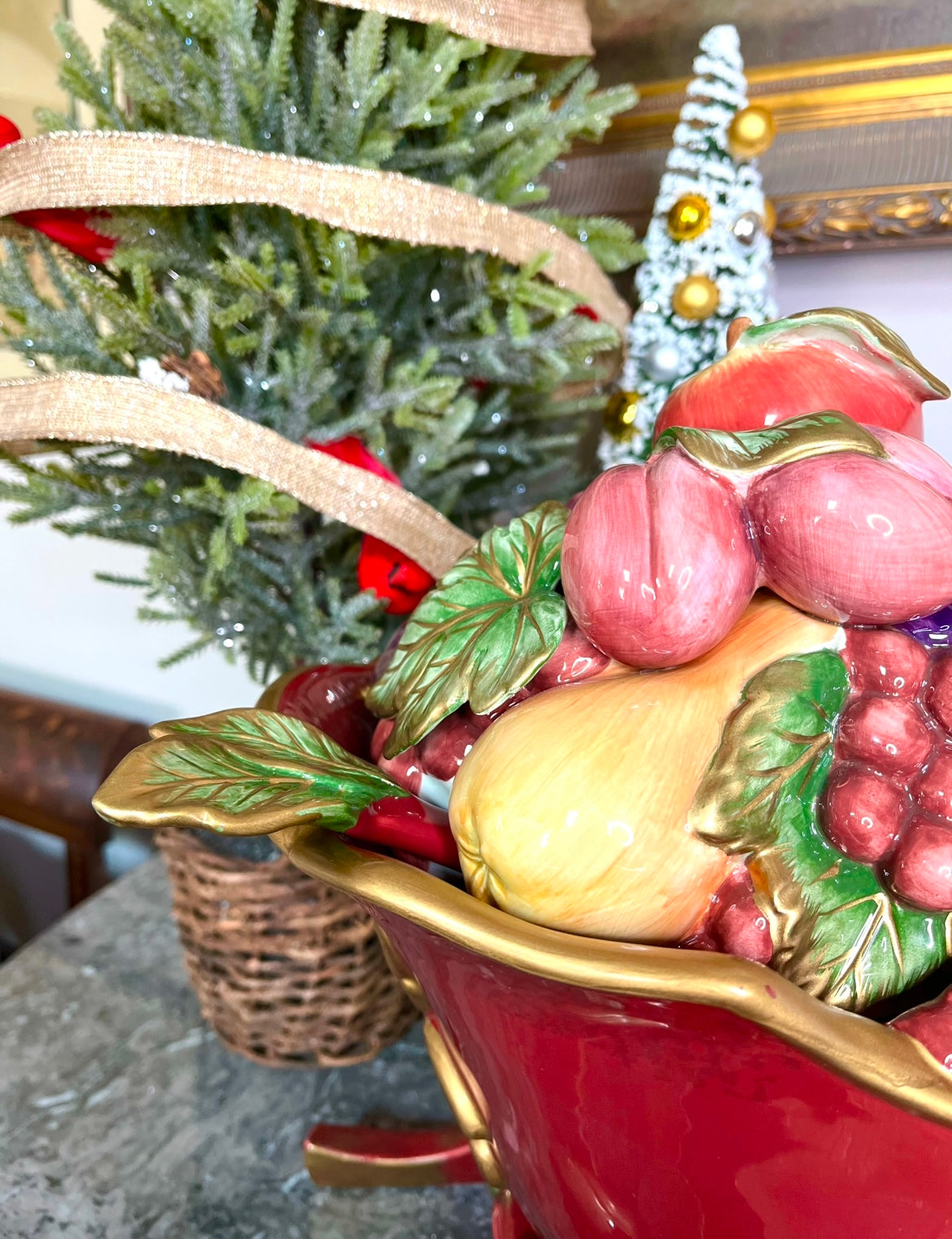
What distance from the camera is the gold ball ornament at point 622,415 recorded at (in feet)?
1.78

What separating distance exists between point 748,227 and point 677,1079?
45 cm

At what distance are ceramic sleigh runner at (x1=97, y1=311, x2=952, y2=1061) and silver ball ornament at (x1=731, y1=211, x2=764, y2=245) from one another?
1.02 feet

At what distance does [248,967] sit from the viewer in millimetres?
545

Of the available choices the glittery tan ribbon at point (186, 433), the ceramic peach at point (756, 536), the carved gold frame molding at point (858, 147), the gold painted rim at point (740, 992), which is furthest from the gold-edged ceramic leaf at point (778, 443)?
the carved gold frame molding at point (858, 147)

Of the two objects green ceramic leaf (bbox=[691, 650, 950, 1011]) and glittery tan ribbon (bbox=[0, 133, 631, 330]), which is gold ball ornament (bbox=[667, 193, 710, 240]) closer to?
glittery tan ribbon (bbox=[0, 133, 631, 330])

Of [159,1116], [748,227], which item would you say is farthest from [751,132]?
[159,1116]

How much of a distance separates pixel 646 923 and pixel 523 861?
34 mm

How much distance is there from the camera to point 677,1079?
0.67 ft

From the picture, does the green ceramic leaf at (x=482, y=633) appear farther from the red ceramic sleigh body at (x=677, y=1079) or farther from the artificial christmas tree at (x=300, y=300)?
the artificial christmas tree at (x=300, y=300)

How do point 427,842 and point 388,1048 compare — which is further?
point 388,1048

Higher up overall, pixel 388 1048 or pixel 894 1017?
pixel 894 1017

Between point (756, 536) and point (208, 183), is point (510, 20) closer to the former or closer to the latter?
point (208, 183)

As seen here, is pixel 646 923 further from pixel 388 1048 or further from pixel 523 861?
pixel 388 1048

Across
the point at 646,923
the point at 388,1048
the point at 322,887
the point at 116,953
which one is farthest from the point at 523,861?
the point at 116,953
